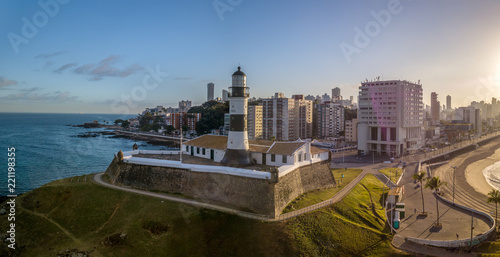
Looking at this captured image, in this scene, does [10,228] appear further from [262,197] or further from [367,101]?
[367,101]

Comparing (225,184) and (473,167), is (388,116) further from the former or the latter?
(225,184)

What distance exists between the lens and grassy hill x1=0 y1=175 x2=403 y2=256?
67.2ft

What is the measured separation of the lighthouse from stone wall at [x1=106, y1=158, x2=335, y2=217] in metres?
3.45

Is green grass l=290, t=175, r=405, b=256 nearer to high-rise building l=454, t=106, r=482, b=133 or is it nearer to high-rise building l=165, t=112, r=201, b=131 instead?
high-rise building l=165, t=112, r=201, b=131

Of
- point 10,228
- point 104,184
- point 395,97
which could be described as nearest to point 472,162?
point 395,97

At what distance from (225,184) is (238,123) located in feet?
20.5

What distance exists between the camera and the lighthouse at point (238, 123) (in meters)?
28.4

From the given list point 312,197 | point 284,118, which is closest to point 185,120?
point 284,118

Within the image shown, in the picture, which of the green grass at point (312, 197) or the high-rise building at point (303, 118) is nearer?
the green grass at point (312, 197)

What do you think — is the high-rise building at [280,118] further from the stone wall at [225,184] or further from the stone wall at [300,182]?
the stone wall at [225,184]

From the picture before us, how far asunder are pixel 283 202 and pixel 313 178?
26.7 ft

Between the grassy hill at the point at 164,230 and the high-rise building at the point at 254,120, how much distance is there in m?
73.9

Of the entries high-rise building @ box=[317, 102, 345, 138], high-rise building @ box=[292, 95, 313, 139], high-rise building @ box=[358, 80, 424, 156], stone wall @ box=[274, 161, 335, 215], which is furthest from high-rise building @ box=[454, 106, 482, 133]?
stone wall @ box=[274, 161, 335, 215]

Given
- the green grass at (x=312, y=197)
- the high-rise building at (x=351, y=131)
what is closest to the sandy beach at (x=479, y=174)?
the green grass at (x=312, y=197)
